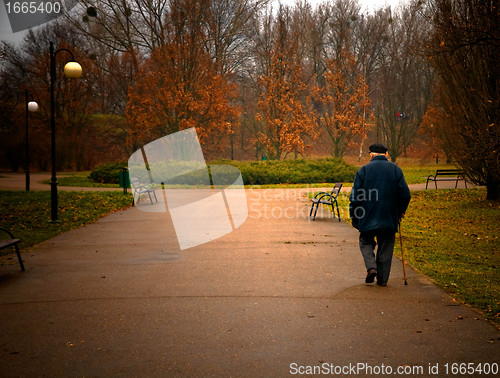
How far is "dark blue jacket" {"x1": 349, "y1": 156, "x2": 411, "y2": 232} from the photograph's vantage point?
22.1 ft

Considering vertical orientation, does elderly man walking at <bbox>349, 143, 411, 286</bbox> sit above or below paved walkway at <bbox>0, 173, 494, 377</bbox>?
above

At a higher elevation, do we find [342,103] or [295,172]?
[342,103]

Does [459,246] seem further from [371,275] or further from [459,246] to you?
[371,275]

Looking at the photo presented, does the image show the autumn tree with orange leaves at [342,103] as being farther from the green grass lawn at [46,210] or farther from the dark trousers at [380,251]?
the dark trousers at [380,251]

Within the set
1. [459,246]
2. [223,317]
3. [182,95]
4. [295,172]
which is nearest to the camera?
[223,317]

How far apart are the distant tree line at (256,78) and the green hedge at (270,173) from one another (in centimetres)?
338

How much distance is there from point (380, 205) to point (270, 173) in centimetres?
2357

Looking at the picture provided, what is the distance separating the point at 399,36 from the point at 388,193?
151ft

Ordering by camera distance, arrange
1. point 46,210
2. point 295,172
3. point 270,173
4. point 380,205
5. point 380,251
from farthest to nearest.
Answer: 1. point 295,172
2. point 270,173
3. point 46,210
4. point 380,251
5. point 380,205

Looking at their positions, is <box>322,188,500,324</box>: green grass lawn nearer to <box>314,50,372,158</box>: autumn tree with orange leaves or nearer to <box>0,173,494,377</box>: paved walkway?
<box>0,173,494,377</box>: paved walkway

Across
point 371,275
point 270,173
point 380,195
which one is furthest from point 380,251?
point 270,173

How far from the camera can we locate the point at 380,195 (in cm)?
677

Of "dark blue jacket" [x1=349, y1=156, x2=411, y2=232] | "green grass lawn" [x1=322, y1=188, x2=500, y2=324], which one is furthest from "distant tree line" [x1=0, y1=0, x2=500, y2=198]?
"dark blue jacket" [x1=349, y1=156, x2=411, y2=232]

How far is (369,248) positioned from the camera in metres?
6.97
